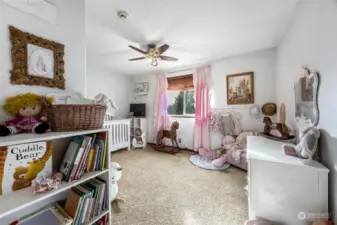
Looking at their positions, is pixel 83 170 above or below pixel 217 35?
below

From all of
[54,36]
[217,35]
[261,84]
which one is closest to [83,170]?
[54,36]

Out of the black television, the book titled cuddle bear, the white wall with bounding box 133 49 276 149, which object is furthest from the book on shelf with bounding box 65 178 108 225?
the black television

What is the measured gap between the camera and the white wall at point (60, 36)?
86cm

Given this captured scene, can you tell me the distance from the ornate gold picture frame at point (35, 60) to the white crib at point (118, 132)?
2.51 m

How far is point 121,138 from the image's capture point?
12.5ft

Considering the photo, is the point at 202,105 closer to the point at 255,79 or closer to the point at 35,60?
the point at 255,79

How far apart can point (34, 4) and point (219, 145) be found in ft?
11.6

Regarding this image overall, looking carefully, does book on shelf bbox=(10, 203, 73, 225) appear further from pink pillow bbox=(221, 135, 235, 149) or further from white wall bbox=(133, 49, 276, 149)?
white wall bbox=(133, 49, 276, 149)

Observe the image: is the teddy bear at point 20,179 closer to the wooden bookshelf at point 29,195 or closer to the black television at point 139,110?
the wooden bookshelf at point 29,195

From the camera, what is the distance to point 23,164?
2.69 ft

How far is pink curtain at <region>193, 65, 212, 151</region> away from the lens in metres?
3.51

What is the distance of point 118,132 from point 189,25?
9.46 feet

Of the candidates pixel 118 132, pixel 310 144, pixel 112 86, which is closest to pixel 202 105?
pixel 118 132

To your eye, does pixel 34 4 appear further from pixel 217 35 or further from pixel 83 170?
pixel 217 35
